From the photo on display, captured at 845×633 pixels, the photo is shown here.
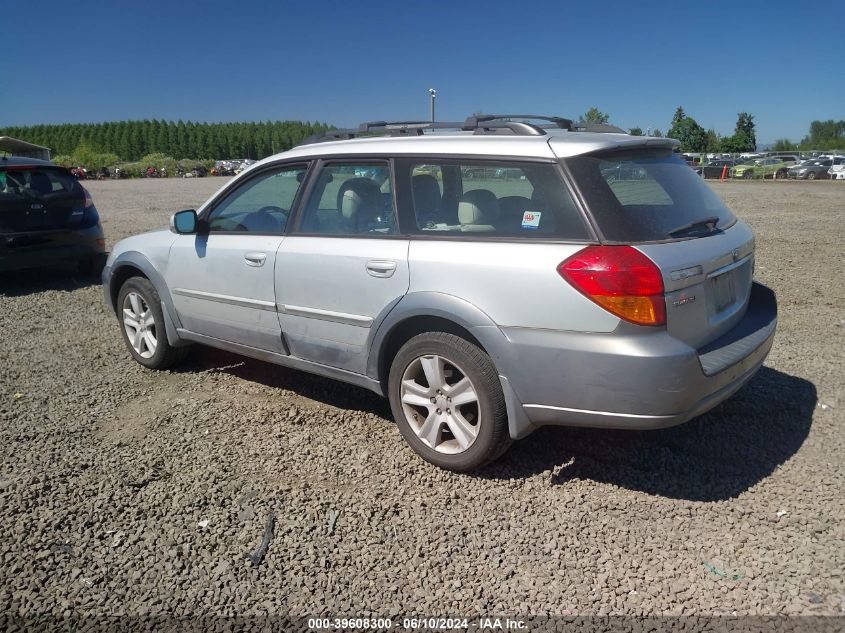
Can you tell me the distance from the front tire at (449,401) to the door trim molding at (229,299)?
106 centimetres

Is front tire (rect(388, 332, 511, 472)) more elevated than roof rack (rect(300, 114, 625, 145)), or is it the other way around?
roof rack (rect(300, 114, 625, 145))

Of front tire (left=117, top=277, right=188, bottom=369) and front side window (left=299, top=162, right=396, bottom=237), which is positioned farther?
front tire (left=117, top=277, right=188, bottom=369)

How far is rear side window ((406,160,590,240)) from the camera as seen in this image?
10.3ft

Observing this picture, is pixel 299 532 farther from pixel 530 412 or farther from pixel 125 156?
pixel 125 156

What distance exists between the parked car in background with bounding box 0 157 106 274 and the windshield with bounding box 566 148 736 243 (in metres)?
7.39

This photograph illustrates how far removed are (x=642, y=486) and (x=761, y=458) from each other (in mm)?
799

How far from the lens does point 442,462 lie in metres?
3.57

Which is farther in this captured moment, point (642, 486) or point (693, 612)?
point (642, 486)

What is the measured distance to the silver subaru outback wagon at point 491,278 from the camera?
9.73ft

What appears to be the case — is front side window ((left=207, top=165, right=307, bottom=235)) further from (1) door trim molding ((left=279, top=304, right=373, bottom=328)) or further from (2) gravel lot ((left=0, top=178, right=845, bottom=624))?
(2) gravel lot ((left=0, top=178, right=845, bottom=624))

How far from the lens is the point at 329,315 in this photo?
3881 mm

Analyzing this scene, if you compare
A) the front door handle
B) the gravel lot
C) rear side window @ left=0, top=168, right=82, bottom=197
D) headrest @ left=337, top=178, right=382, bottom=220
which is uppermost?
rear side window @ left=0, top=168, right=82, bottom=197

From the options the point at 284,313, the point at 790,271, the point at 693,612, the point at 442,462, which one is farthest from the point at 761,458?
the point at 790,271

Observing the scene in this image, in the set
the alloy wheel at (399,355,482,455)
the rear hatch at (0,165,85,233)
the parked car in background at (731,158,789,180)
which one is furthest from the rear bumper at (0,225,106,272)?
the parked car in background at (731,158,789,180)
